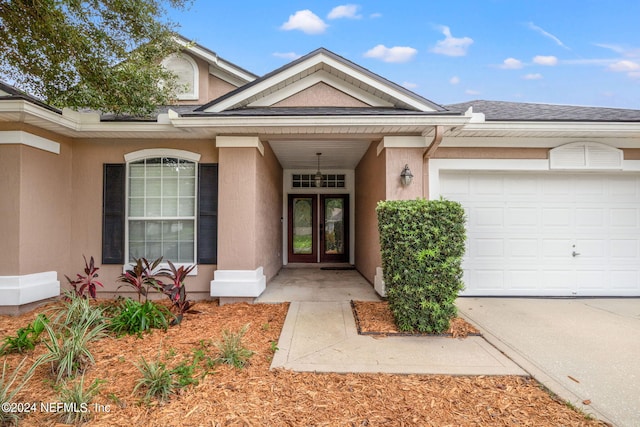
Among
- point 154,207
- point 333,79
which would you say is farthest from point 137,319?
point 333,79

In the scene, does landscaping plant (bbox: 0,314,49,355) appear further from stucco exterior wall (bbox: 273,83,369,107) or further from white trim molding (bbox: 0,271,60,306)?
stucco exterior wall (bbox: 273,83,369,107)

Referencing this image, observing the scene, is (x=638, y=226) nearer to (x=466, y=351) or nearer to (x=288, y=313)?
(x=466, y=351)

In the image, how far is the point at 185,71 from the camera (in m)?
6.76

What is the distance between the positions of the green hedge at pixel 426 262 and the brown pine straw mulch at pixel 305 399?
1.01 m

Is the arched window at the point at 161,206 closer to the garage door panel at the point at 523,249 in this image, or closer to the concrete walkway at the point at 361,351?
the concrete walkway at the point at 361,351

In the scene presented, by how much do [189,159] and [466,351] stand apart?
5268 mm

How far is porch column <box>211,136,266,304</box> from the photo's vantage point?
205 inches

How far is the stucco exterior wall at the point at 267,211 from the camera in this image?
18.7ft

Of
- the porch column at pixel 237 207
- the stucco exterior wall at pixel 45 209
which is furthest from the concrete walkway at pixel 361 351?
the stucco exterior wall at pixel 45 209

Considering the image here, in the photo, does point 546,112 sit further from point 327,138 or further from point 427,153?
point 327,138

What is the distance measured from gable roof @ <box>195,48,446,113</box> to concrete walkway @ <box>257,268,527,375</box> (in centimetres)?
357

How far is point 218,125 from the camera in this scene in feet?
15.8

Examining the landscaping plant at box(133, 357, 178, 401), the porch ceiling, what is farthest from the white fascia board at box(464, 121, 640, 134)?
the landscaping plant at box(133, 357, 178, 401)

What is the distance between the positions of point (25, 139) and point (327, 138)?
4.86m
